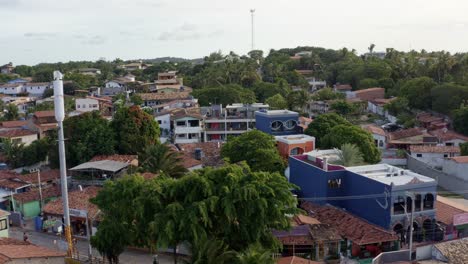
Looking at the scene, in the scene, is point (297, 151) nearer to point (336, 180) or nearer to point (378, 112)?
point (336, 180)

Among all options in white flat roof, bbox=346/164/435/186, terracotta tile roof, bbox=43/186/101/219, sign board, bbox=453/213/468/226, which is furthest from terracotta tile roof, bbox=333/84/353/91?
terracotta tile roof, bbox=43/186/101/219

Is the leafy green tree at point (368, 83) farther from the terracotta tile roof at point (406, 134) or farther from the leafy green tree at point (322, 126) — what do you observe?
the leafy green tree at point (322, 126)

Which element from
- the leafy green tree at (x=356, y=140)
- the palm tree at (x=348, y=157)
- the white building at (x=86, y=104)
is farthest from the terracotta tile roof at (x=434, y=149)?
the white building at (x=86, y=104)

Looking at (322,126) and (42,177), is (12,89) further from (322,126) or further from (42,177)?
(322,126)

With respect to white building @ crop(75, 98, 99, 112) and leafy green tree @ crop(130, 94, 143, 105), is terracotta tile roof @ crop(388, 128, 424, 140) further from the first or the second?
white building @ crop(75, 98, 99, 112)

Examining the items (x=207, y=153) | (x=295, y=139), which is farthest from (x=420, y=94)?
(x=207, y=153)

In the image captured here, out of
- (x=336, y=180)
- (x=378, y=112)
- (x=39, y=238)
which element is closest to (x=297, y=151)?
(x=336, y=180)
